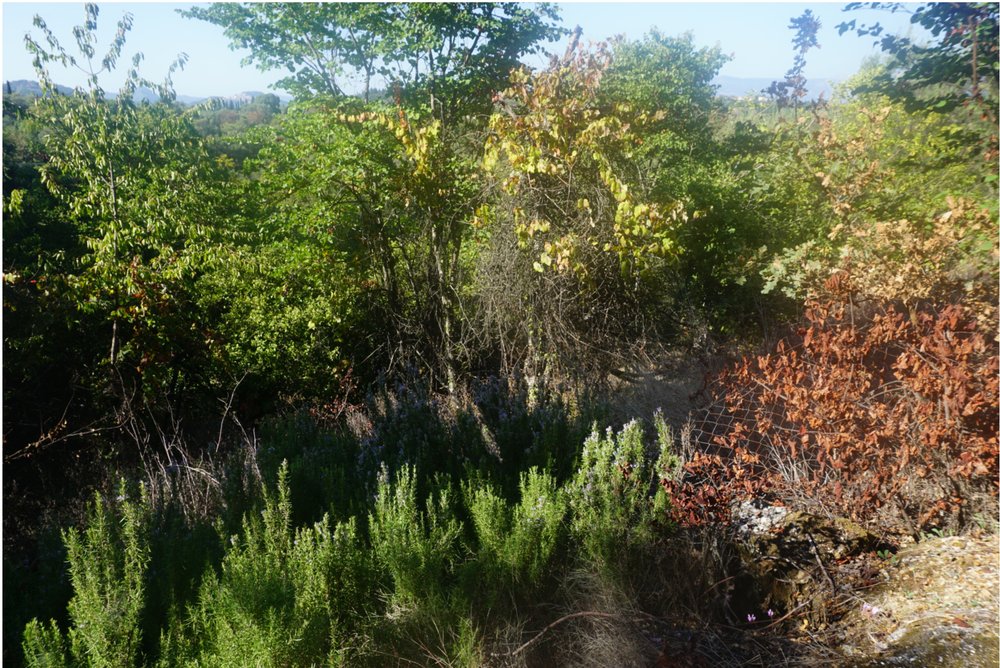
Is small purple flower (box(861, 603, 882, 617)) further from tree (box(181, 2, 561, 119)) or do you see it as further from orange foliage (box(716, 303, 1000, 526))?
tree (box(181, 2, 561, 119))

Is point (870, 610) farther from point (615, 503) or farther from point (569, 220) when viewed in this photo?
point (569, 220)

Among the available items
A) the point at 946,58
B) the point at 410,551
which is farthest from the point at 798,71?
the point at 410,551

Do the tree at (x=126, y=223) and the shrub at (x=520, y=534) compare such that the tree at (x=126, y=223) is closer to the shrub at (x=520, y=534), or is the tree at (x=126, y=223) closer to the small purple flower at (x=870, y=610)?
the shrub at (x=520, y=534)

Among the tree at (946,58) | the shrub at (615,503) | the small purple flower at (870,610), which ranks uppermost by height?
the tree at (946,58)

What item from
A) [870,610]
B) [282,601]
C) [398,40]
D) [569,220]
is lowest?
[870,610]

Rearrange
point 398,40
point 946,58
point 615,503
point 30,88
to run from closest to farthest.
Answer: point 615,503 → point 946,58 → point 30,88 → point 398,40

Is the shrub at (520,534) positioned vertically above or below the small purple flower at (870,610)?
above

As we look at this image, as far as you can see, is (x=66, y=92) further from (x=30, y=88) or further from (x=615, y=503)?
(x=615, y=503)

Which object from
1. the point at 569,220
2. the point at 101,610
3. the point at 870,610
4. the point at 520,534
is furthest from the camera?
the point at 569,220

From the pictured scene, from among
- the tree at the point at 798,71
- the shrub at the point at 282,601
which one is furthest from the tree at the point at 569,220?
the shrub at the point at 282,601

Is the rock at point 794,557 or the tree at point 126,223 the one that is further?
the tree at point 126,223

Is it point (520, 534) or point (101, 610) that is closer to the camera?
point (101, 610)

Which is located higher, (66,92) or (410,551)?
(66,92)

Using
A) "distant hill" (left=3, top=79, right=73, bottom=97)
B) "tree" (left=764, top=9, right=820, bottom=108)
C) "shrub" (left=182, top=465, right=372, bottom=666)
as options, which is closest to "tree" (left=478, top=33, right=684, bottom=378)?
"tree" (left=764, top=9, right=820, bottom=108)
